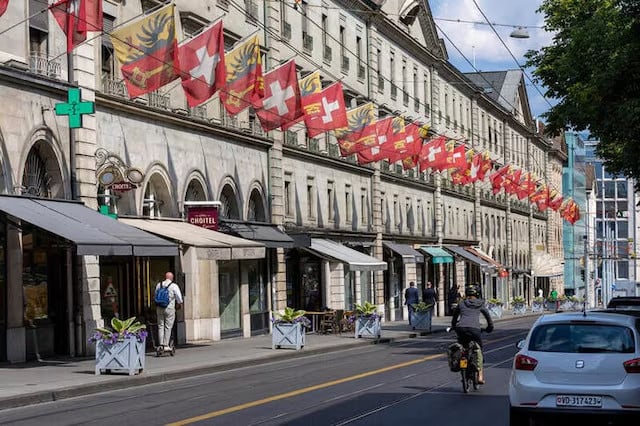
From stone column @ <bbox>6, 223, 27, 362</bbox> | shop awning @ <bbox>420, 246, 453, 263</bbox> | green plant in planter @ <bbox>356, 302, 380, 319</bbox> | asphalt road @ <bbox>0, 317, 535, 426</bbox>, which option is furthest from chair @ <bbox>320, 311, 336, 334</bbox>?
shop awning @ <bbox>420, 246, 453, 263</bbox>

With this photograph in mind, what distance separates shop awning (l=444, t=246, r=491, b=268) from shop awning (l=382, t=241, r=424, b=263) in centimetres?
1005

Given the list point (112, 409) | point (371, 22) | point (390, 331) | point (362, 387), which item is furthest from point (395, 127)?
point (112, 409)

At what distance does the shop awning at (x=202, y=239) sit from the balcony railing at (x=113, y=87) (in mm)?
3289

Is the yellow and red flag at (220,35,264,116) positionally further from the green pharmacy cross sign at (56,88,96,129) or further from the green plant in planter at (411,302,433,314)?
the green plant in planter at (411,302,433,314)

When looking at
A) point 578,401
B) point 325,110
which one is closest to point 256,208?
point 325,110

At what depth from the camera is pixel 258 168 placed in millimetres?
39219

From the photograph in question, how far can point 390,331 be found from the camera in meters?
42.7

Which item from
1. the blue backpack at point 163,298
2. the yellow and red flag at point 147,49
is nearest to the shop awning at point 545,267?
the blue backpack at point 163,298

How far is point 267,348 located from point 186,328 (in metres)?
3.19

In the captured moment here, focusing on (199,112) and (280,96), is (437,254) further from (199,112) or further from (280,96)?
(280,96)

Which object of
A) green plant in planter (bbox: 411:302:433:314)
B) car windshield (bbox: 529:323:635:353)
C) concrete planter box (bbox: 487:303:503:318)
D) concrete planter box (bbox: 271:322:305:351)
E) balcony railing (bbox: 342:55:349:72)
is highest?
balcony railing (bbox: 342:55:349:72)

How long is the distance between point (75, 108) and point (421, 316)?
2100 centimetres

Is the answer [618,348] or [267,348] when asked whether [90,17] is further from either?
[618,348]

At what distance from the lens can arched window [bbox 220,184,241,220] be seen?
36625 millimetres
